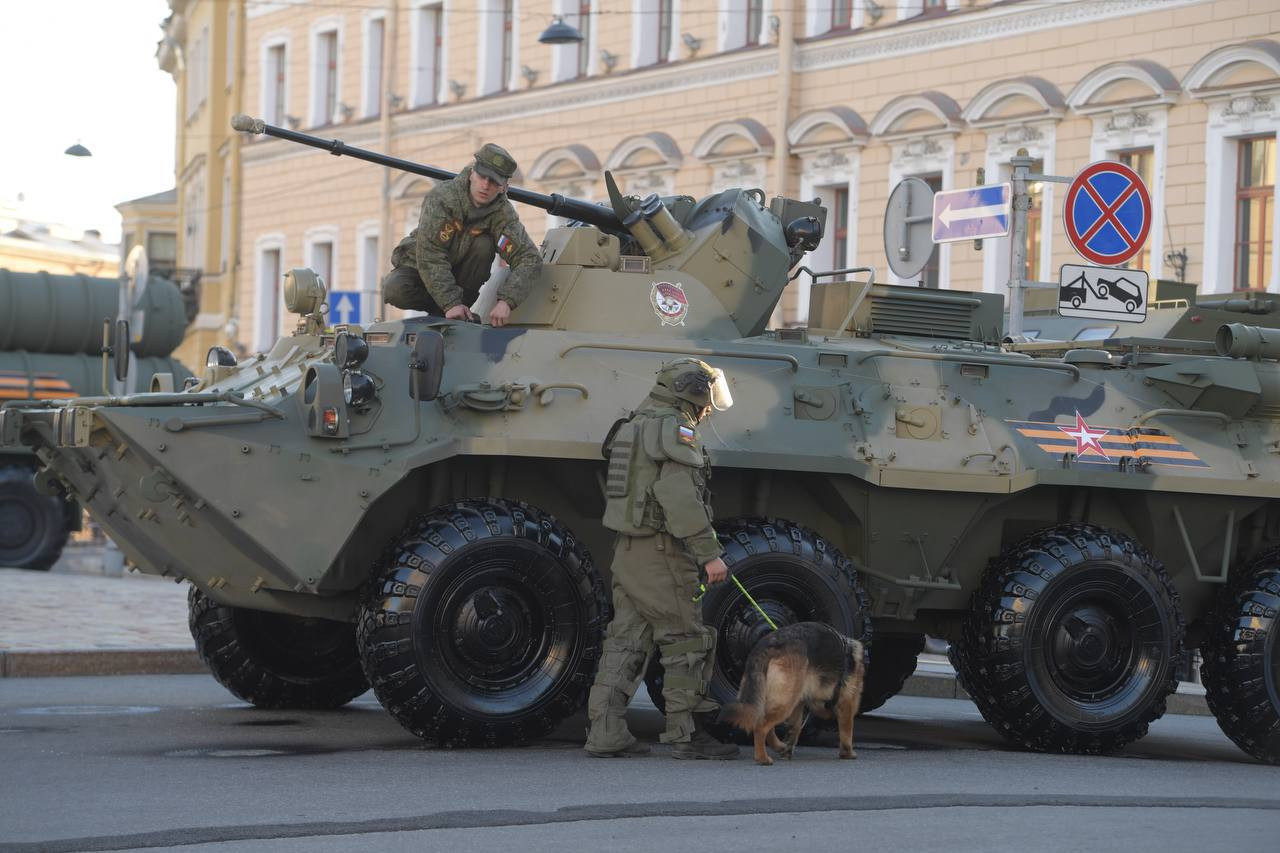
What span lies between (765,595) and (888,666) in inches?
94.9

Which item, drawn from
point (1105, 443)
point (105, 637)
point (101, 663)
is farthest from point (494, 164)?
point (105, 637)

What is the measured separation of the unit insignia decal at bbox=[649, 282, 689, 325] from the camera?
10719 millimetres

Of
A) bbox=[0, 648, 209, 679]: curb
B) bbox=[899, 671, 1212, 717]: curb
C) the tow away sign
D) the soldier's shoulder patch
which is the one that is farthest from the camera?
bbox=[899, 671, 1212, 717]: curb

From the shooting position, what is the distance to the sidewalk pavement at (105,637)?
13086 mm

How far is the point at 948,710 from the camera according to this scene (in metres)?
13.2

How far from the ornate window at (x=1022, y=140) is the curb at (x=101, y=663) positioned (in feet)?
43.5

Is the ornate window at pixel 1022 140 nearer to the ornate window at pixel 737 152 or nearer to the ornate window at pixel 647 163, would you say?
the ornate window at pixel 737 152

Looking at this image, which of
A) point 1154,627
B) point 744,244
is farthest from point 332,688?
point 1154,627

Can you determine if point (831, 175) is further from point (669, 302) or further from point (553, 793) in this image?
point (553, 793)

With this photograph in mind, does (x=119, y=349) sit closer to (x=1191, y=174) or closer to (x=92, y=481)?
(x=92, y=481)

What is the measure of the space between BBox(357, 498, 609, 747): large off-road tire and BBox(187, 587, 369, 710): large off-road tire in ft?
6.46

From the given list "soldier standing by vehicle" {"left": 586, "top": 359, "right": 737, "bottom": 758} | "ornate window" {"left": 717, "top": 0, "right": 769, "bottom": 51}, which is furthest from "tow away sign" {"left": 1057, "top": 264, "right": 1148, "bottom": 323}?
"ornate window" {"left": 717, "top": 0, "right": 769, "bottom": 51}

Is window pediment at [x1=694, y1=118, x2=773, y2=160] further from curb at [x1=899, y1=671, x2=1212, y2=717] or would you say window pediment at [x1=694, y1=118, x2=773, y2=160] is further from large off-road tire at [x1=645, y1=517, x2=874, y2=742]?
large off-road tire at [x1=645, y1=517, x2=874, y2=742]

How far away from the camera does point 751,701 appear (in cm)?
945
